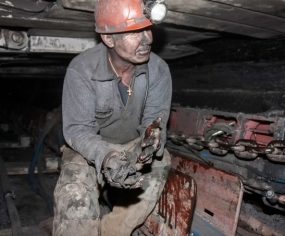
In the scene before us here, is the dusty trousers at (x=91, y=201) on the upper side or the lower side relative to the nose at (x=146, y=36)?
lower

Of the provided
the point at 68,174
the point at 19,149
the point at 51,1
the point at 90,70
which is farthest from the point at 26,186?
the point at 51,1

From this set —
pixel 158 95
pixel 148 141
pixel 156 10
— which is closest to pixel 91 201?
pixel 148 141

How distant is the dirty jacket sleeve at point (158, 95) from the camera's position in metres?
2.64

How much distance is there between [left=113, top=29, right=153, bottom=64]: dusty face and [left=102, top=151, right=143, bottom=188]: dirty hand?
0.68 metres

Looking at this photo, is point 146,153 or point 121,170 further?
point 146,153

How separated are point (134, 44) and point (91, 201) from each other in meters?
1.13

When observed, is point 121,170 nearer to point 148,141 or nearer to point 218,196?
point 148,141

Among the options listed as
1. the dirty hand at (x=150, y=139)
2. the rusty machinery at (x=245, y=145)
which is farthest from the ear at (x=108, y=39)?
the rusty machinery at (x=245, y=145)

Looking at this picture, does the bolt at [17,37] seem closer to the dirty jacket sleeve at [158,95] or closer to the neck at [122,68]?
the neck at [122,68]

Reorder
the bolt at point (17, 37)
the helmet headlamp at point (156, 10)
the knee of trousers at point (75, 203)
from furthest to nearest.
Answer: the bolt at point (17, 37), the knee of trousers at point (75, 203), the helmet headlamp at point (156, 10)

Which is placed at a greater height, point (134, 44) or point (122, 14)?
point (122, 14)

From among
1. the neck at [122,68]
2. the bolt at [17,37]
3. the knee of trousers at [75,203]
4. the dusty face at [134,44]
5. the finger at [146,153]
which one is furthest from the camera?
the bolt at [17,37]

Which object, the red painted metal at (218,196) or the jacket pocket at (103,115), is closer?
the red painted metal at (218,196)

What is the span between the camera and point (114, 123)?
2727mm
